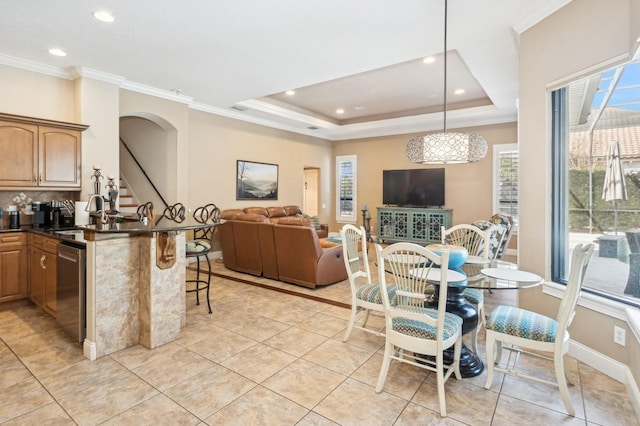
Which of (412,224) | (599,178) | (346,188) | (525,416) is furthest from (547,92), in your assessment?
(346,188)

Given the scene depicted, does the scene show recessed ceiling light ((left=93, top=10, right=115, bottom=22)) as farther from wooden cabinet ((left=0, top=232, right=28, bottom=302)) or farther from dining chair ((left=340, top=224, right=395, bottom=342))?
dining chair ((left=340, top=224, right=395, bottom=342))

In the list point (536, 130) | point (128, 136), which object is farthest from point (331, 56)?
point (128, 136)

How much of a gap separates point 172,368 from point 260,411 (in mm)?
930

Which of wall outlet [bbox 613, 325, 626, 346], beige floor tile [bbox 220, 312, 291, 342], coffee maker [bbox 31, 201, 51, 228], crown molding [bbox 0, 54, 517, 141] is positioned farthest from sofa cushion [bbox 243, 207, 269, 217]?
wall outlet [bbox 613, 325, 626, 346]

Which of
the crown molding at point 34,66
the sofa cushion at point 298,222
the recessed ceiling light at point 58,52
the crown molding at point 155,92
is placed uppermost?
the crown molding at point 155,92

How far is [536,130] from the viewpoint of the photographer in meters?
3.11

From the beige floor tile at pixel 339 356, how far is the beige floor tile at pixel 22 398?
182cm

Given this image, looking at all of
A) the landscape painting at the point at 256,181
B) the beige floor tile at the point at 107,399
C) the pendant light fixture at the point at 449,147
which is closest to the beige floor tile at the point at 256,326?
the beige floor tile at the point at 107,399

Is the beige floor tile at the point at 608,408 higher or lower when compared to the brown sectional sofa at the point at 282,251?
lower

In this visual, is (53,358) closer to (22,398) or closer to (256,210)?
(22,398)

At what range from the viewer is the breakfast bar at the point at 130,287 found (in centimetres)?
279

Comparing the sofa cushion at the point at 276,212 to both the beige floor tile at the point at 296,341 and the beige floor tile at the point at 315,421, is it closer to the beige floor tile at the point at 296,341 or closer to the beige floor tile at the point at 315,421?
the beige floor tile at the point at 296,341

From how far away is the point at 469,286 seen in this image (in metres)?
2.36

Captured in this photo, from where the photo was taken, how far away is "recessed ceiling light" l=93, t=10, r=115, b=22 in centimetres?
315
